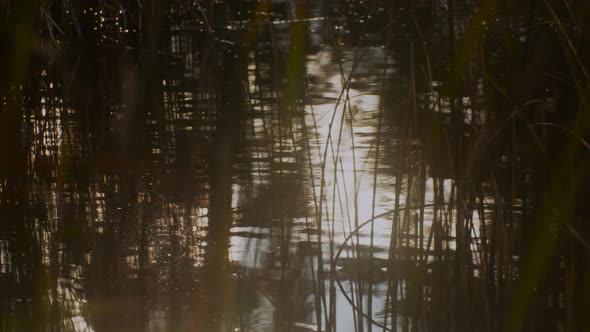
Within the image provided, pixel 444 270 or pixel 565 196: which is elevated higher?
pixel 565 196

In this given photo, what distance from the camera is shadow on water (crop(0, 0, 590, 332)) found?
2094 mm

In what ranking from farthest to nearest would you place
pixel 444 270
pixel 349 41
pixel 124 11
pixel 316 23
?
pixel 316 23, pixel 124 11, pixel 349 41, pixel 444 270

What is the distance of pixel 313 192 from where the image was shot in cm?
220

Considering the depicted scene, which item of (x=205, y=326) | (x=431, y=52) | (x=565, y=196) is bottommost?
(x=205, y=326)

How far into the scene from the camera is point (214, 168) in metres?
3.90

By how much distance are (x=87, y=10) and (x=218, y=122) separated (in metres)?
4.16

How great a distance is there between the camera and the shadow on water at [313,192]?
2094mm

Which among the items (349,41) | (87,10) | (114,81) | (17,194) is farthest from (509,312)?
(87,10)

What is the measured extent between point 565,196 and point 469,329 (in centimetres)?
32

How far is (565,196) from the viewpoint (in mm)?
1975

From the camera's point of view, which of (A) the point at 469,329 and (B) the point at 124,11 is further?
(B) the point at 124,11

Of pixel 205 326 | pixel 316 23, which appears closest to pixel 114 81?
pixel 316 23

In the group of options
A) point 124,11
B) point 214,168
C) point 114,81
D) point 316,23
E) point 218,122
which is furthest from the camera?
point 316,23

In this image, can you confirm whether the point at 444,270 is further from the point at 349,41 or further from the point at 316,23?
the point at 316,23
